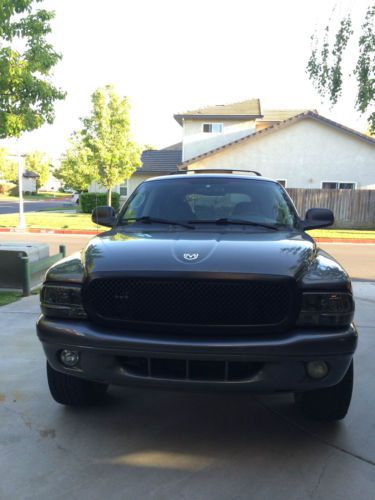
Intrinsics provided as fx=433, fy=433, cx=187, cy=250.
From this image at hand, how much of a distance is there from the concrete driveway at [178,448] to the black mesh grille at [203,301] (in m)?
0.85

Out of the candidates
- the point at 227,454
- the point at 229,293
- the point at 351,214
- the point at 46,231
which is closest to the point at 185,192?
the point at 229,293

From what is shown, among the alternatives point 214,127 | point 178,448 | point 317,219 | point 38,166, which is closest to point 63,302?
point 178,448

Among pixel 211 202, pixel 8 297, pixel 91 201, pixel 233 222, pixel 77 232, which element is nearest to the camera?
pixel 233 222

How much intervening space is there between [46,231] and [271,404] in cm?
1594

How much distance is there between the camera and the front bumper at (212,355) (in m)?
2.39

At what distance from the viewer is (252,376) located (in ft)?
8.06

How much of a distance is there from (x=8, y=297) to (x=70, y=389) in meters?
3.74

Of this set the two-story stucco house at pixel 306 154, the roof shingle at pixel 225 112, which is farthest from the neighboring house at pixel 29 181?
the two-story stucco house at pixel 306 154

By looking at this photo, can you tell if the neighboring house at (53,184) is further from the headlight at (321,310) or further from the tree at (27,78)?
the headlight at (321,310)

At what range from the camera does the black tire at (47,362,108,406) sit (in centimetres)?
307

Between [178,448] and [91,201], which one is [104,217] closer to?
[178,448]

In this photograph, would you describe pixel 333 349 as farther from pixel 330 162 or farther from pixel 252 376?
pixel 330 162

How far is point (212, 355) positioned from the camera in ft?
7.86

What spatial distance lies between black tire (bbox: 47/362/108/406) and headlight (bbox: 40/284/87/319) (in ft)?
1.82
